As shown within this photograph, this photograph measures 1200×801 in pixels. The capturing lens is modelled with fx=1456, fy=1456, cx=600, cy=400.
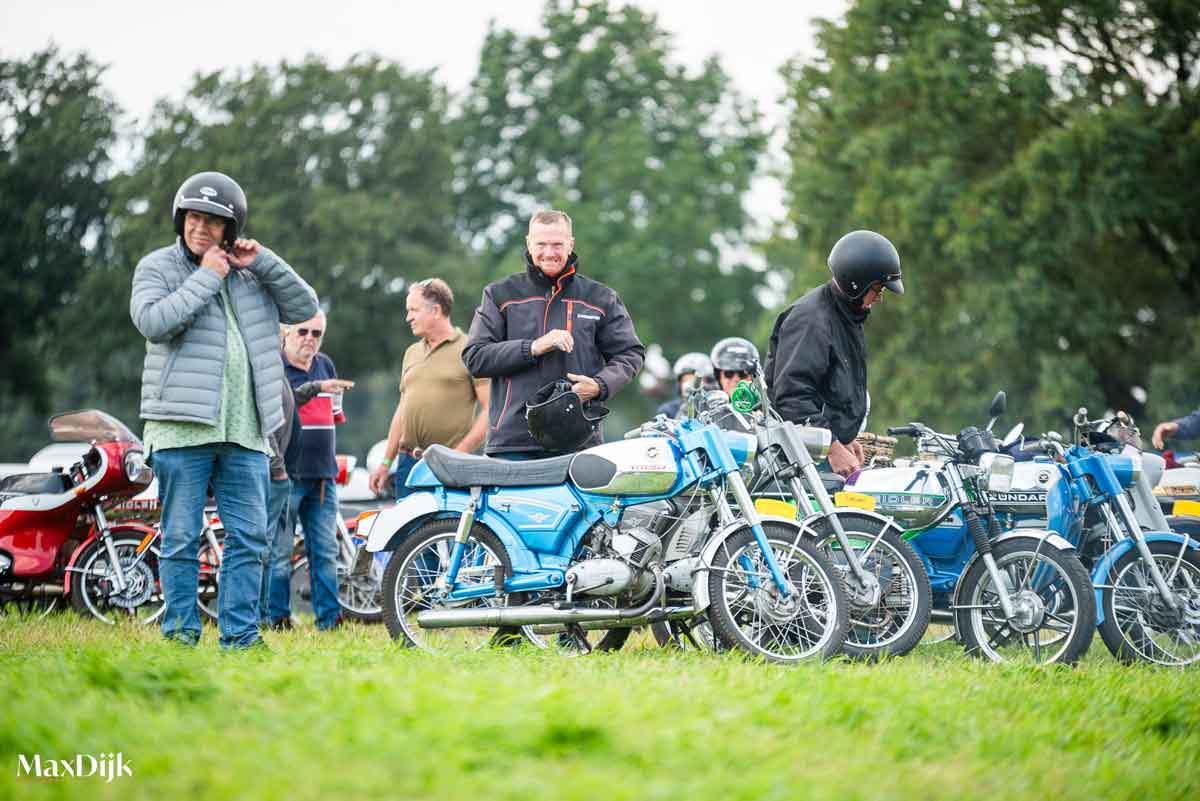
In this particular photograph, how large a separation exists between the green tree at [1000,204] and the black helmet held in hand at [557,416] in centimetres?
1664

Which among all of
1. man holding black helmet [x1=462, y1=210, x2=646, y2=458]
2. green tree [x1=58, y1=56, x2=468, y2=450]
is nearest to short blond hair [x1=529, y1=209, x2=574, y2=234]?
man holding black helmet [x1=462, y1=210, x2=646, y2=458]

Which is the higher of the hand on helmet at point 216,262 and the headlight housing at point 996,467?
the hand on helmet at point 216,262

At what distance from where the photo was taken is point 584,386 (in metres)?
7.29

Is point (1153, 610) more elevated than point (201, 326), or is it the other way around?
point (201, 326)

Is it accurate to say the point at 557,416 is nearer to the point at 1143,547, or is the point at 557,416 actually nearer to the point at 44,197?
the point at 1143,547

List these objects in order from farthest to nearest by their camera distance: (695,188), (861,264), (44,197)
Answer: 1. (695,188)
2. (44,197)
3. (861,264)

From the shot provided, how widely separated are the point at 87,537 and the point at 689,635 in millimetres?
4664

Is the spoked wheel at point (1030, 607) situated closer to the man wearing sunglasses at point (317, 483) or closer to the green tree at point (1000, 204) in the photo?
the man wearing sunglasses at point (317, 483)

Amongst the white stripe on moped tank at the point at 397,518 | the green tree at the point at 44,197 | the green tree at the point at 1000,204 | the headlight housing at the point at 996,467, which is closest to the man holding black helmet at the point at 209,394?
the white stripe on moped tank at the point at 397,518

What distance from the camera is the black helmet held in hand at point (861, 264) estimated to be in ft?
25.4

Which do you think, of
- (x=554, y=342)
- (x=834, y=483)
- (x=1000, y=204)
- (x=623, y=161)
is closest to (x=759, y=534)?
(x=834, y=483)

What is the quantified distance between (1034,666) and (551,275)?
10.2 ft

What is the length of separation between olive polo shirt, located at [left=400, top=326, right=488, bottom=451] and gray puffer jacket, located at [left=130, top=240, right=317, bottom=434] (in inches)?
87.2

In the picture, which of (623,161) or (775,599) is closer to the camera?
(775,599)
